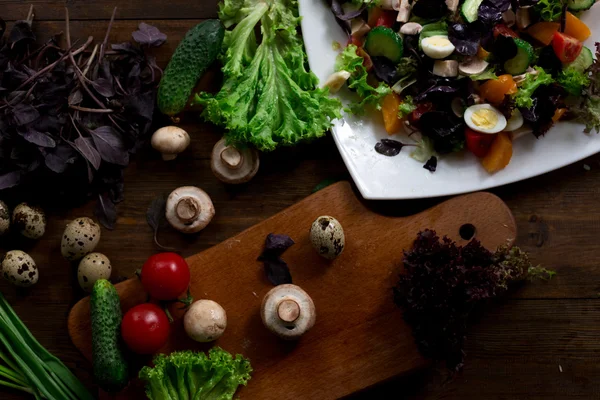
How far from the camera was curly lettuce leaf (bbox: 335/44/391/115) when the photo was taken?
2.57m

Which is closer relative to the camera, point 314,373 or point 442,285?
point 442,285

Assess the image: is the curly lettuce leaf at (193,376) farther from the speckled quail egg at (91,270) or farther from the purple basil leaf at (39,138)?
the purple basil leaf at (39,138)

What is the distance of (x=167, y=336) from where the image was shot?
2.57 m

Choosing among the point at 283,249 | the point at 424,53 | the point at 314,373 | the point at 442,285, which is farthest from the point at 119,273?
the point at 424,53

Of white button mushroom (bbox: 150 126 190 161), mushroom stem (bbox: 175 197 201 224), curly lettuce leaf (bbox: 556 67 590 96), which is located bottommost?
mushroom stem (bbox: 175 197 201 224)

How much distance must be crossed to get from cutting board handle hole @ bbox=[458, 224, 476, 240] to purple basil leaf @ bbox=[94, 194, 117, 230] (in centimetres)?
140

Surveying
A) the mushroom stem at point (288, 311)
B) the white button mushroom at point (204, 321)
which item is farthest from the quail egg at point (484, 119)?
the white button mushroom at point (204, 321)

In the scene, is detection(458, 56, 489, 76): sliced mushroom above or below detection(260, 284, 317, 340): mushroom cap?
above

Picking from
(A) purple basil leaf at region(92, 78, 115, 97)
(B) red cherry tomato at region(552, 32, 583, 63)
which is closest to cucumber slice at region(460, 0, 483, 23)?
(B) red cherry tomato at region(552, 32, 583, 63)

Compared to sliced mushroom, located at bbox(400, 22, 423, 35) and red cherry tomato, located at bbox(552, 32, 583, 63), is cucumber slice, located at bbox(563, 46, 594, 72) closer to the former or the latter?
red cherry tomato, located at bbox(552, 32, 583, 63)

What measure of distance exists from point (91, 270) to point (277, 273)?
726mm

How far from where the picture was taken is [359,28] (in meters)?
2.65

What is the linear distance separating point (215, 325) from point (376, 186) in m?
0.82

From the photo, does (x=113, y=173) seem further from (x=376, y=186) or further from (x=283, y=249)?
(x=376, y=186)
